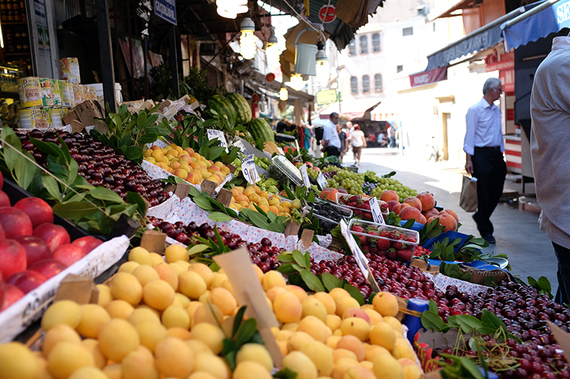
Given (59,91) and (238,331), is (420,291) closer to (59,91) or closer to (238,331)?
(238,331)

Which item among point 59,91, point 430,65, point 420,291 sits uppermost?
point 430,65

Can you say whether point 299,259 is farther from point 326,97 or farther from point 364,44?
point 364,44

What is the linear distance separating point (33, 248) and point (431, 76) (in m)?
11.5

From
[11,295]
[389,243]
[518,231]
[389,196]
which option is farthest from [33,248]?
[518,231]

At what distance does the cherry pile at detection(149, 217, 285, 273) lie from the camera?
1835mm

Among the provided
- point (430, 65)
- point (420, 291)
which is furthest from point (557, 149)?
point (430, 65)

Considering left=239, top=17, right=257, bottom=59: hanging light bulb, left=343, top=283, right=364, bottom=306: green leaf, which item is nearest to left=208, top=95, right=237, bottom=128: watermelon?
left=239, top=17, right=257, bottom=59: hanging light bulb

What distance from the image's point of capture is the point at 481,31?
6809 millimetres

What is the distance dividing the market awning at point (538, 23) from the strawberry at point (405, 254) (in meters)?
3.49

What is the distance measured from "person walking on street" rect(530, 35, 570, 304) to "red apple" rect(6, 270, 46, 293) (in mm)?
2714

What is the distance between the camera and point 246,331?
1058 millimetres

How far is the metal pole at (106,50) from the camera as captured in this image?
10.2 ft

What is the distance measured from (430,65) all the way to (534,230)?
429 cm

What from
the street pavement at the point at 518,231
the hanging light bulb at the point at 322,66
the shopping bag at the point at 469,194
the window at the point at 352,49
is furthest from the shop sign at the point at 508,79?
the window at the point at 352,49
